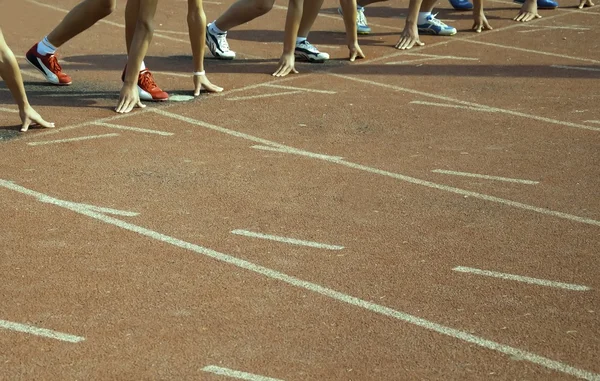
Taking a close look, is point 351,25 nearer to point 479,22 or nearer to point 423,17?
point 423,17

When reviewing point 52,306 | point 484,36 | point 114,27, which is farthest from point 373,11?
point 52,306

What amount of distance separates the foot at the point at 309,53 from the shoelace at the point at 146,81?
2.37 m

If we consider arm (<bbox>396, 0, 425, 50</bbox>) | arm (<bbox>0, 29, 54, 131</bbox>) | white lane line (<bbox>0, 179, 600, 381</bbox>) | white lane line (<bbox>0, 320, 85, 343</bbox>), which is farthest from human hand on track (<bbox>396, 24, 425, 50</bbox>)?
white lane line (<bbox>0, 320, 85, 343</bbox>)

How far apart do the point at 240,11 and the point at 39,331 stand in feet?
23.6

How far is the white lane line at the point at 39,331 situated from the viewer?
546 cm

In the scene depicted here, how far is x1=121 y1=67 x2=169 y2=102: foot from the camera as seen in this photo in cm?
1019

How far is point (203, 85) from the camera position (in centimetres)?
1058

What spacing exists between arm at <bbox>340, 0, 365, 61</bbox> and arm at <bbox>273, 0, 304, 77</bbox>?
0.68 meters

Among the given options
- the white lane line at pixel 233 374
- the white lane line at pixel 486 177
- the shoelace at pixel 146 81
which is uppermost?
the shoelace at pixel 146 81

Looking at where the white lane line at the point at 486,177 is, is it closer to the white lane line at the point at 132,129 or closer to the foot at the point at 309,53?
the white lane line at the point at 132,129

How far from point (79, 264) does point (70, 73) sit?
205 inches

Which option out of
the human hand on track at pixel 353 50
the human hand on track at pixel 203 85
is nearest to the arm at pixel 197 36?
the human hand on track at pixel 203 85

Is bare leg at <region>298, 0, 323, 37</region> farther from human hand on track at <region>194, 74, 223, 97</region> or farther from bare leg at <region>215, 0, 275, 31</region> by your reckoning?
human hand on track at <region>194, 74, 223, 97</region>

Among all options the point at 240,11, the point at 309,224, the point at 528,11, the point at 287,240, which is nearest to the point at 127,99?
the point at 240,11
